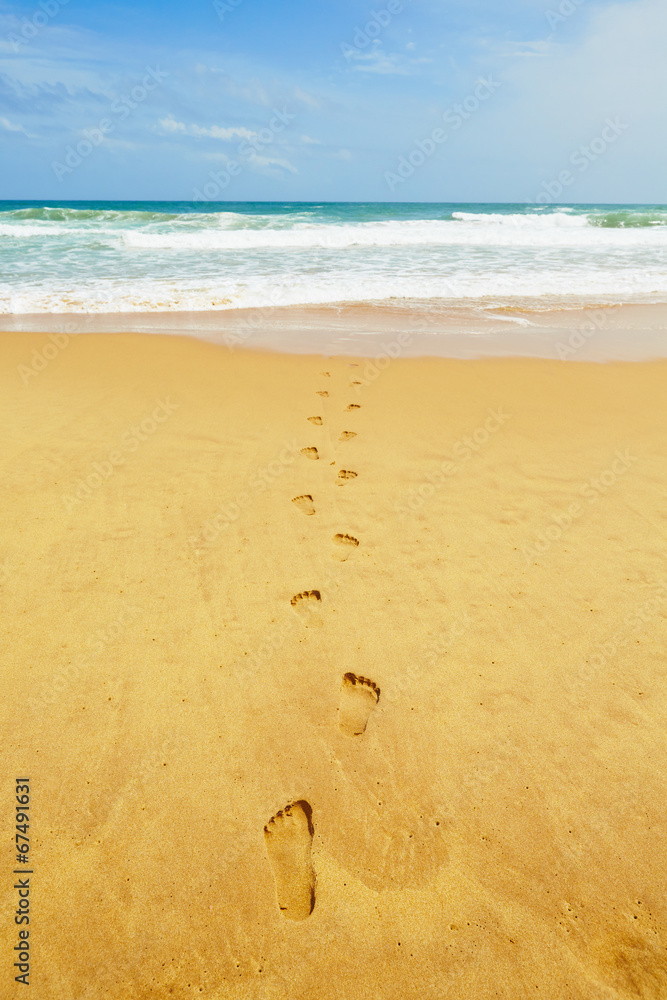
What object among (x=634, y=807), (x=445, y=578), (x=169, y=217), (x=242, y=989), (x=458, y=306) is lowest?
(x=242, y=989)

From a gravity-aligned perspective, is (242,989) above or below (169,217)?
below

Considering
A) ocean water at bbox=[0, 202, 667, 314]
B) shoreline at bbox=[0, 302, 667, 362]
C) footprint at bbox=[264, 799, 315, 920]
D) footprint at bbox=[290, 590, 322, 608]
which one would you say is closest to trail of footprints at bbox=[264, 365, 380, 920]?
footprint at bbox=[264, 799, 315, 920]

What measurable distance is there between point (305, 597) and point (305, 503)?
31.8 inches

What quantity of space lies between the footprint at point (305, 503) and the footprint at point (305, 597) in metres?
0.68

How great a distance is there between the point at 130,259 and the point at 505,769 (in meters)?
14.7

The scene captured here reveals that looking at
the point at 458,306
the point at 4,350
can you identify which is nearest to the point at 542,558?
the point at 4,350

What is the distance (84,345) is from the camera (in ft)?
19.7

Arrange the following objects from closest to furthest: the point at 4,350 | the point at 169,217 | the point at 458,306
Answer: the point at 4,350, the point at 458,306, the point at 169,217

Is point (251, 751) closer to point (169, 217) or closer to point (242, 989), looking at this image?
point (242, 989)

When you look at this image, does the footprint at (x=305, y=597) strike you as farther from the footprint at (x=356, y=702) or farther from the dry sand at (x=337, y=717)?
the footprint at (x=356, y=702)

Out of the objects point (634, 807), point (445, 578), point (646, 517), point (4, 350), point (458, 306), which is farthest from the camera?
point (458, 306)

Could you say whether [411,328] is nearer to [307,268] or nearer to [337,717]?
[307,268]

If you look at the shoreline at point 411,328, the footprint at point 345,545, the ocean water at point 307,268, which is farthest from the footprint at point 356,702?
the ocean water at point 307,268

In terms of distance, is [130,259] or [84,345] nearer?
[84,345]
